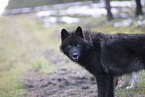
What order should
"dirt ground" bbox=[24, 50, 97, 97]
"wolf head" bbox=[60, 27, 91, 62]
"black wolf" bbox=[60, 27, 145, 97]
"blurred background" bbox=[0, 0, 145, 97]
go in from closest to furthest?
"black wolf" bbox=[60, 27, 145, 97]
"wolf head" bbox=[60, 27, 91, 62]
"dirt ground" bbox=[24, 50, 97, 97]
"blurred background" bbox=[0, 0, 145, 97]

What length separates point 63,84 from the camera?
7.61m

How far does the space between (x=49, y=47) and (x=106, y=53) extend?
12254 mm

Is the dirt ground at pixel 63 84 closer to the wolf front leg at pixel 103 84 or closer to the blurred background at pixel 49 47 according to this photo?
the blurred background at pixel 49 47

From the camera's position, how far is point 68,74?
916cm

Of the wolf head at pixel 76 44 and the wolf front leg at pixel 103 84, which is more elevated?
the wolf head at pixel 76 44

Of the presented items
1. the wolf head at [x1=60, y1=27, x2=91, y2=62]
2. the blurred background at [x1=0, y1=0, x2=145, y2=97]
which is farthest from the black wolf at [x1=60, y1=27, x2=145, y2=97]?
the blurred background at [x1=0, y1=0, x2=145, y2=97]

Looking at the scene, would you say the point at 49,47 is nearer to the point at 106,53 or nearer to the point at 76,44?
the point at 76,44

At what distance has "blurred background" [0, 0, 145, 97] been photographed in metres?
6.99

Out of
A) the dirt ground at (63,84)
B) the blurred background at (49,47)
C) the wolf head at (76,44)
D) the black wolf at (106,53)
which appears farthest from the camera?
the blurred background at (49,47)

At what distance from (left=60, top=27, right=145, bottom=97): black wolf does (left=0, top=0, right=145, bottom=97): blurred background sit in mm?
1098

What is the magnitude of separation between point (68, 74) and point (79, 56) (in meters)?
4.27

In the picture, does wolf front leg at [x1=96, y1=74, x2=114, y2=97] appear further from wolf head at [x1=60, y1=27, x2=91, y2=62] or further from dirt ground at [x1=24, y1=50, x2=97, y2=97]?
dirt ground at [x1=24, y1=50, x2=97, y2=97]

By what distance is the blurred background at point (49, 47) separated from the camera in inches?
275

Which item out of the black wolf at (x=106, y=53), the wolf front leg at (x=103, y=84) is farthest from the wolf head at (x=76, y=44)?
the wolf front leg at (x=103, y=84)
